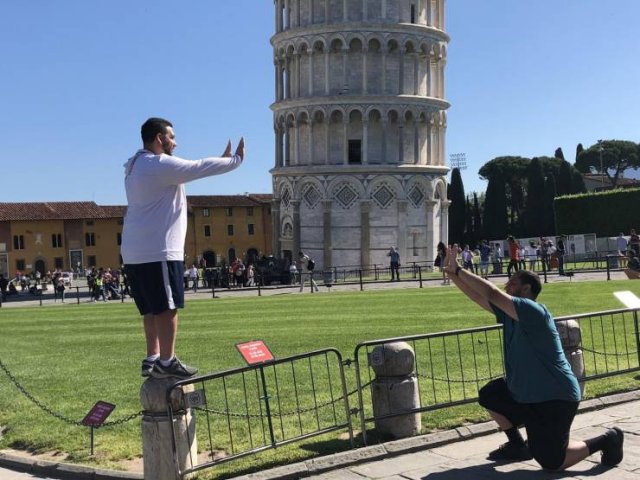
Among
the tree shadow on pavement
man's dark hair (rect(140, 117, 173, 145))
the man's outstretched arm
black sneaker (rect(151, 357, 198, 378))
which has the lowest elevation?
the tree shadow on pavement

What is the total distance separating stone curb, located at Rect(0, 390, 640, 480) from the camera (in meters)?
7.79

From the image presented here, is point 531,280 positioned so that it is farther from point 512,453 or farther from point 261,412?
point 261,412

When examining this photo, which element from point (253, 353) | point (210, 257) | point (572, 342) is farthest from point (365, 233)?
point (253, 353)

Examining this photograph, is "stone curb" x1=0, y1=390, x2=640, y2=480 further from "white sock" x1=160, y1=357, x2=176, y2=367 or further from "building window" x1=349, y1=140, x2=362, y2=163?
"building window" x1=349, y1=140, x2=362, y2=163

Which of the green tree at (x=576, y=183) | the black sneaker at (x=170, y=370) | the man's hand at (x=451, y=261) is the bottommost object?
the black sneaker at (x=170, y=370)

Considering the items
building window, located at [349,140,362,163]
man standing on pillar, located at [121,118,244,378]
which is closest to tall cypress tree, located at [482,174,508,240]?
building window, located at [349,140,362,163]

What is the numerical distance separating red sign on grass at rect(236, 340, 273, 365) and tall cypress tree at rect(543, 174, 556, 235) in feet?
253

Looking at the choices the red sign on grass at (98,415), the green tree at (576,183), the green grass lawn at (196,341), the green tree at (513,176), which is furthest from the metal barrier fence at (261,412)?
the green tree at (513,176)

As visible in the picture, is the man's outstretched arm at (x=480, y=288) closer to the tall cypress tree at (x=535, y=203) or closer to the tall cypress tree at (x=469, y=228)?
the tall cypress tree at (x=535, y=203)

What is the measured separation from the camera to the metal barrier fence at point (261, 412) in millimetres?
7914

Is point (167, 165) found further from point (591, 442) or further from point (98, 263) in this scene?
point (98, 263)

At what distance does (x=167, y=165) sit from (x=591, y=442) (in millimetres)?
4795

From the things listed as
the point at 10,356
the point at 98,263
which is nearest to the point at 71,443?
the point at 10,356

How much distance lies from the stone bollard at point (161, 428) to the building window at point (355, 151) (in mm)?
49662
